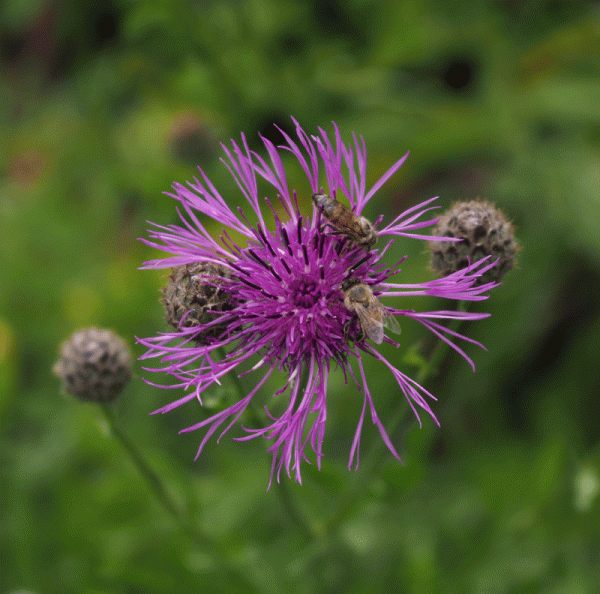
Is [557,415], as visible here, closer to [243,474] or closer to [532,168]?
[532,168]

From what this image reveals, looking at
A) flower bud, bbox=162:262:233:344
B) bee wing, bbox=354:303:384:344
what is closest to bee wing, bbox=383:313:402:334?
bee wing, bbox=354:303:384:344

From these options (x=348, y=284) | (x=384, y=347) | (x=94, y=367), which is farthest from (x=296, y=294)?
(x=384, y=347)

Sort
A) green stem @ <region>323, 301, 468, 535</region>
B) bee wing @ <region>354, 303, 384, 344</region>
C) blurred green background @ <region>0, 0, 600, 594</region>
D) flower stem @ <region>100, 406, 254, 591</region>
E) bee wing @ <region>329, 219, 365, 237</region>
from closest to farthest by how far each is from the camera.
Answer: bee wing @ <region>354, 303, 384, 344</region> < bee wing @ <region>329, 219, 365, 237</region> < green stem @ <region>323, 301, 468, 535</region> < flower stem @ <region>100, 406, 254, 591</region> < blurred green background @ <region>0, 0, 600, 594</region>

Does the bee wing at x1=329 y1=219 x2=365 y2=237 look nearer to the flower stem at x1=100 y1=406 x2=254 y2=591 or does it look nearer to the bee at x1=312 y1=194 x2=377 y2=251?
the bee at x1=312 y1=194 x2=377 y2=251

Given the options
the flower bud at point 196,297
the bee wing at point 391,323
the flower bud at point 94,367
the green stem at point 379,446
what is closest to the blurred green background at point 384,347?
the green stem at point 379,446

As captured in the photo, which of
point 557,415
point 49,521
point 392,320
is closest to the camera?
point 392,320

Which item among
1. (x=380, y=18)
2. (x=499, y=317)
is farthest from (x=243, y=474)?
(x=380, y=18)
